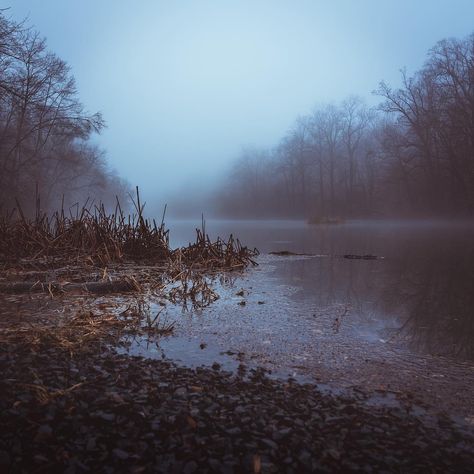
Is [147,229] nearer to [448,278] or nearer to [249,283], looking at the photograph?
[249,283]

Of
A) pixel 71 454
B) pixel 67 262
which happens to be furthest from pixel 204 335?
pixel 67 262

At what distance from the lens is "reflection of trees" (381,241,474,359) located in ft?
12.2

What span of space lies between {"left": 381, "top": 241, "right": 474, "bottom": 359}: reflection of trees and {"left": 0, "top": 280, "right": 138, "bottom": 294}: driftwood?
134 inches

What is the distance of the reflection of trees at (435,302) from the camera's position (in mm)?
3723

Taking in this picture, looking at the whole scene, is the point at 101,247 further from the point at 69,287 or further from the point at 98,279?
the point at 69,287

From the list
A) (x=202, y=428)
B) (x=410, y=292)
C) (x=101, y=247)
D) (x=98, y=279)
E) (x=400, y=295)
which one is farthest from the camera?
(x=101, y=247)

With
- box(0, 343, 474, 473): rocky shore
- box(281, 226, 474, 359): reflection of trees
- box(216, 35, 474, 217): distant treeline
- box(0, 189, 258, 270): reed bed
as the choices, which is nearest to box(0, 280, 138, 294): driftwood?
box(0, 189, 258, 270): reed bed

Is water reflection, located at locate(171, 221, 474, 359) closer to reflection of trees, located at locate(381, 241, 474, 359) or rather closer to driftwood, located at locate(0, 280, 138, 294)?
reflection of trees, located at locate(381, 241, 474, 359)

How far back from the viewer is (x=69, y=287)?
562cm

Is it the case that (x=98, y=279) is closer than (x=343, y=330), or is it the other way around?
(x=343, y=330)

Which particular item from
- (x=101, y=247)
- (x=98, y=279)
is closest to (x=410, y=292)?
(x=98, y=279)

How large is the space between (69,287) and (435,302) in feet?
15.5

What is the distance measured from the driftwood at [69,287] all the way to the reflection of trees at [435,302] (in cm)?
341

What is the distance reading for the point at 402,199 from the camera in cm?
4516
